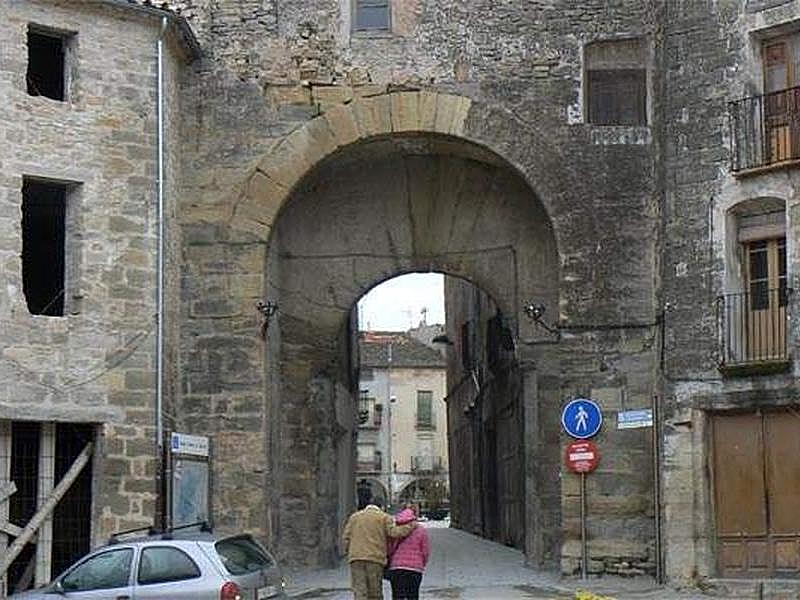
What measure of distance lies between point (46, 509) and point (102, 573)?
4.27m

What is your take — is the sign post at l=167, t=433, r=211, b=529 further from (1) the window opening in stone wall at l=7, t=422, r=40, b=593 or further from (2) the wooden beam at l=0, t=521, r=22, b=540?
(2) the wooden beam at l=0, t=521, r=22, b=540

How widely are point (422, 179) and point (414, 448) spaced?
149 ft

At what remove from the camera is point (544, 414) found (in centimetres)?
2072

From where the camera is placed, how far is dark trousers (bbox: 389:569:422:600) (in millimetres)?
13891

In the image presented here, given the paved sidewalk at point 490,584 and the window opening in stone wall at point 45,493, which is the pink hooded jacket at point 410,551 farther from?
the window opening in stone wall at point 45,493

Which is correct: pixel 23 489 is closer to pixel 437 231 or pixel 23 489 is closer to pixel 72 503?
pixel 72 503

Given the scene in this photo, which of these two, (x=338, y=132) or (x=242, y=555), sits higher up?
(x=338, y=132)

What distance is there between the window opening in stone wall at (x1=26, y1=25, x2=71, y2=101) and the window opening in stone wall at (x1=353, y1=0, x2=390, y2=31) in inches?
159

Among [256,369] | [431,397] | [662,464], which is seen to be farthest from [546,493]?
[431,397]

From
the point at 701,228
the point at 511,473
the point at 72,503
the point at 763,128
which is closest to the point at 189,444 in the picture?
the point at 72,503

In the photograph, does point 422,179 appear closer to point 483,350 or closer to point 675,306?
point 675,306

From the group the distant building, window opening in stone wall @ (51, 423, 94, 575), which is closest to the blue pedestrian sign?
window opening in stone wall @ (51, 423, 94, 575)

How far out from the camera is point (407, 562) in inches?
548

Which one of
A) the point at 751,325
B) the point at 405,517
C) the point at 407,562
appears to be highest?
the point at 751,325
